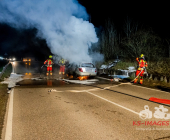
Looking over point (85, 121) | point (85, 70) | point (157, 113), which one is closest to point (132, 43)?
point (85, 70)

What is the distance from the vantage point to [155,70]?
42.5 feet

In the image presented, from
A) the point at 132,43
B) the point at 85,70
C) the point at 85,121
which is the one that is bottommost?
the point at 85,121

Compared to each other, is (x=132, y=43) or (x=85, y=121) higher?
(x=132, y=43)

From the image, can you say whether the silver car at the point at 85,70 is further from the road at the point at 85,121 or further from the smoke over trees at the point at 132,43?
the smoke over trees at the point at 132,43

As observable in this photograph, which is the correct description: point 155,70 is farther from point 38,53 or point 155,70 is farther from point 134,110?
point 38,53

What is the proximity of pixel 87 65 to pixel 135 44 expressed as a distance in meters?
8.10

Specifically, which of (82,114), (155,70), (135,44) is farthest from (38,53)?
(82,114)

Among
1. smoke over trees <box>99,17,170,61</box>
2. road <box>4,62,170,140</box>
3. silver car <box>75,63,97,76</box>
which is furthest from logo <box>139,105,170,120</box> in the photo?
smoke over trees <box>99,17,170,61</box>

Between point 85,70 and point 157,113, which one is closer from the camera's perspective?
point 157,113

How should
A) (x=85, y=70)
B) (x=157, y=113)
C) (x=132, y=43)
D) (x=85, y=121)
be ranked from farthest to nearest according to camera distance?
(x=132, y=43) → (x=85, y=70) → (x=157, y=113) → (x=85, y=121)

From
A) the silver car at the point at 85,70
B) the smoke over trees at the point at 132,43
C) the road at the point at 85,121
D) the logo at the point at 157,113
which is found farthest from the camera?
the smoke over trees at the point at 132,43

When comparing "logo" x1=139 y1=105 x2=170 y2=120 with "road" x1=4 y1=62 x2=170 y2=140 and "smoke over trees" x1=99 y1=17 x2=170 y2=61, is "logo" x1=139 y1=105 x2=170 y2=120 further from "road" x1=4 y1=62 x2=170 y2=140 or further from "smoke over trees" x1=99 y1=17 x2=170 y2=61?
"smoke over trees" x1=99 y1=17 x2=170 y2=61

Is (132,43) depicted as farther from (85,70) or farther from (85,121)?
(85,121)

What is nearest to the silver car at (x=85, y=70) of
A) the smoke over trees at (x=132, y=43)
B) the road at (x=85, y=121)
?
the road at (x=85, y=121)
